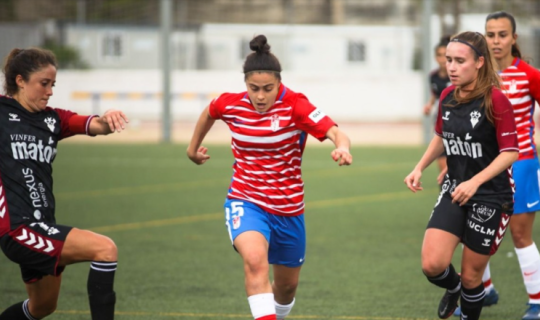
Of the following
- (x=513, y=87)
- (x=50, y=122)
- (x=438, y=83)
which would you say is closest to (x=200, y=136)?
(x=50, y=122)

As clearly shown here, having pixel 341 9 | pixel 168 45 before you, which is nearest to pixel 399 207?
pixel 168 45

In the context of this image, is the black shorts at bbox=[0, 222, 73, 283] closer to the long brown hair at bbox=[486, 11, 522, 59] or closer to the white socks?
the white socks

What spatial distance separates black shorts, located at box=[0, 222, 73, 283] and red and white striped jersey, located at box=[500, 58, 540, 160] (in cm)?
337

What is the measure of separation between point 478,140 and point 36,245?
272 cm

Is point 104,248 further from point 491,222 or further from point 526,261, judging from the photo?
point 526,261

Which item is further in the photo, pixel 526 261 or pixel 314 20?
pixel 314 20

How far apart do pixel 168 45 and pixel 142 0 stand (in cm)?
992

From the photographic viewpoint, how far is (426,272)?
18.5 feet

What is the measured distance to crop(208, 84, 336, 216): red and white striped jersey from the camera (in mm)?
5602

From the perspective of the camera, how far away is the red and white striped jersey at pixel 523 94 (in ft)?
21.3

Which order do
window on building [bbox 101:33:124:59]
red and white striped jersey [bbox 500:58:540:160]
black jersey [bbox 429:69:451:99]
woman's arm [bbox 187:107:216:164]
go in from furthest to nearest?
window on building [bbox 101:33:124:59]
black jersey [bbox 429:69:451:99]
red and white striped jersey [bbox 500:58:540:160]
woman's arm [bbox 187:107:216:164]

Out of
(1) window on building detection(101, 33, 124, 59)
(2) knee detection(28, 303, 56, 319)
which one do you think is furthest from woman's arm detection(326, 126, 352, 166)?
(1) window on building detection(101, 33, 124, 59)

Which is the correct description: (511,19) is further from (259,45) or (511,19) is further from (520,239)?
(259,45)

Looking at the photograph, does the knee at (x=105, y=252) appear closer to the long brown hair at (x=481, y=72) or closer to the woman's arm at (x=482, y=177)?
the woman's arm at (x=482, y=177)
